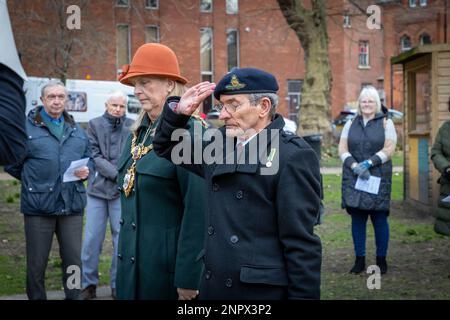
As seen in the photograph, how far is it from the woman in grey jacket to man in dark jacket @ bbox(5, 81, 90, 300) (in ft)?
10.5

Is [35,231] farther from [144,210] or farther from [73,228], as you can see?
[144,210]

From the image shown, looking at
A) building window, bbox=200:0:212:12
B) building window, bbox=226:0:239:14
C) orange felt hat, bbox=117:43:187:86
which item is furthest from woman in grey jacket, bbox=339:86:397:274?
building window, bbox=226:0:239:14

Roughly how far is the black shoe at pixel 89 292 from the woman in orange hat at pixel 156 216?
10.9 feet

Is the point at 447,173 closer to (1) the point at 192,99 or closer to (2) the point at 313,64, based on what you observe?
(1) the point at 192,99

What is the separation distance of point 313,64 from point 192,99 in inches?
790

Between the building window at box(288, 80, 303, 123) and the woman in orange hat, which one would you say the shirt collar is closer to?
the woman in orange hat

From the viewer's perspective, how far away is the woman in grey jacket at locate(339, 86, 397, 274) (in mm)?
8211

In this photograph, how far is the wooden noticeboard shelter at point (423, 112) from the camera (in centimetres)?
1204

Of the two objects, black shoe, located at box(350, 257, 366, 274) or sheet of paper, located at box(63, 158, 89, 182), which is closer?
sheet of paper, located at box(63, 158, 89, 182)

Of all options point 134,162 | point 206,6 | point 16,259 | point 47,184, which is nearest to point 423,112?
point 16,259

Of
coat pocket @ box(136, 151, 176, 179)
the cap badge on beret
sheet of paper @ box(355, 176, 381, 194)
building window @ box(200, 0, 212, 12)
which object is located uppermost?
building window @ box(200, 0, 212, 12)

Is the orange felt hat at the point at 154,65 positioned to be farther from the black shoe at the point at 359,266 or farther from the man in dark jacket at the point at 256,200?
the black shoe at the point at 359,266

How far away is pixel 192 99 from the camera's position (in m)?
3.64

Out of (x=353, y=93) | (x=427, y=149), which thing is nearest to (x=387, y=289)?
(x=427, y=149)
